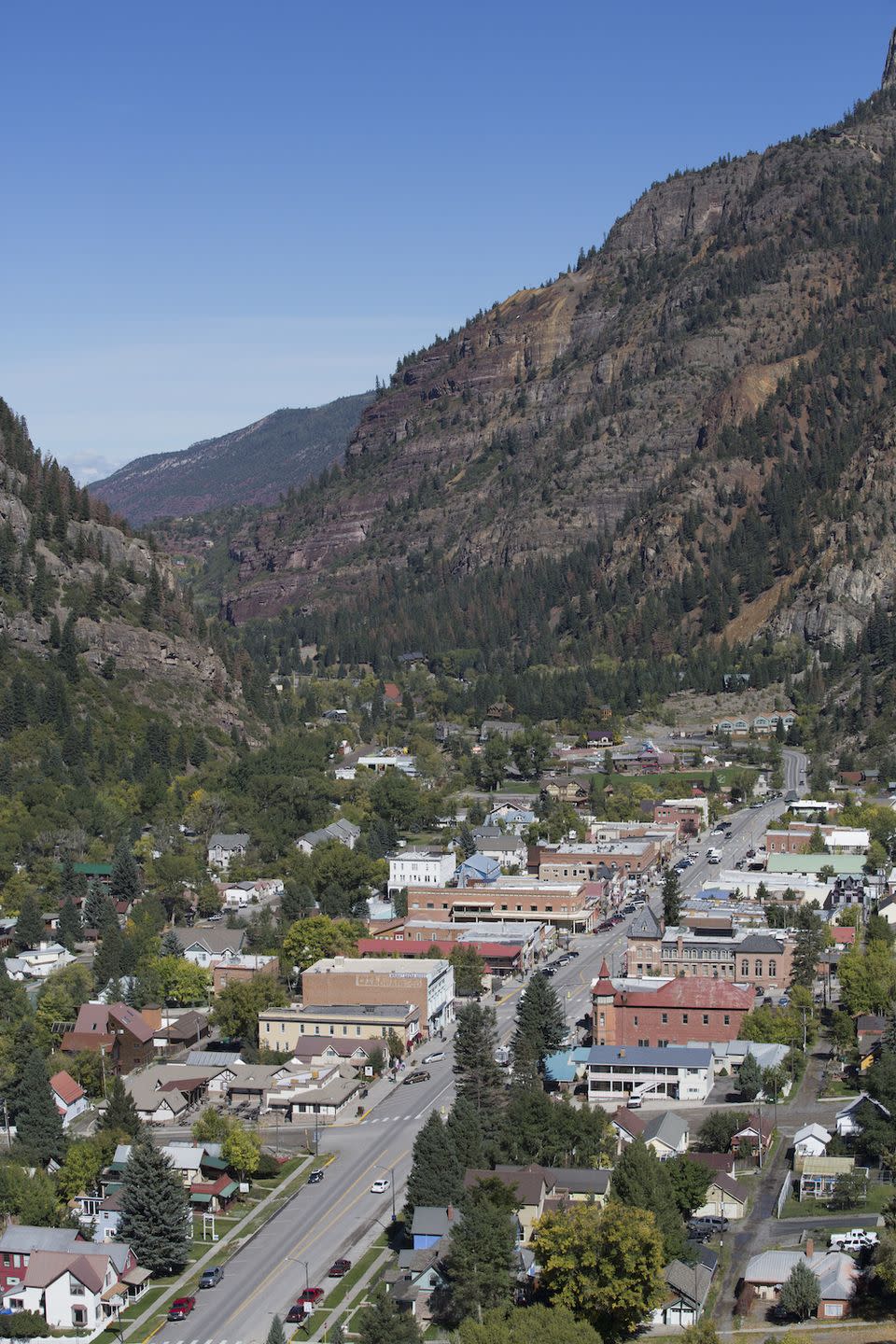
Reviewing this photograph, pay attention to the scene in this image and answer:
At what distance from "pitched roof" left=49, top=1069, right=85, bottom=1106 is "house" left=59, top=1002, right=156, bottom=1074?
4.45 m

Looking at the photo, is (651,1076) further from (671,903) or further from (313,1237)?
(671,903)

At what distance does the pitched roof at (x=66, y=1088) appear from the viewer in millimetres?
94438

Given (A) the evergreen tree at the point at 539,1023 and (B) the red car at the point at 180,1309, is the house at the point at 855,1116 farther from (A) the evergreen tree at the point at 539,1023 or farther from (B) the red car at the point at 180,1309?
(B) the red car at the point at 180,1309

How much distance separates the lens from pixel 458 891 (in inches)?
5276

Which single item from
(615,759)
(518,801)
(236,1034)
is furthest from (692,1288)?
(615,759)

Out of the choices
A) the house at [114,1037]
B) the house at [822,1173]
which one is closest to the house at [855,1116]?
the house at [822,1173]

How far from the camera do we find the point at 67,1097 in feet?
310

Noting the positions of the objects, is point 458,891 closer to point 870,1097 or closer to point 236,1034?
point 236,1034

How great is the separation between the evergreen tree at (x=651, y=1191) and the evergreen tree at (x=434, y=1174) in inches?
235

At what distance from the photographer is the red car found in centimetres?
7094

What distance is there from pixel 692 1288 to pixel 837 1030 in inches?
1276

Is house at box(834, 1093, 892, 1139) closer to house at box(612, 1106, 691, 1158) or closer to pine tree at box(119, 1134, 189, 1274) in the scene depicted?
house at box(612, 1106, 691, 1158)

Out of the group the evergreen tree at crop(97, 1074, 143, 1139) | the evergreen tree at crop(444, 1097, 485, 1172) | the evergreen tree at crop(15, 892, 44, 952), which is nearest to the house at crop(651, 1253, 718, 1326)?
the evergreen tree at crop(444, 1097, 485, 1172)

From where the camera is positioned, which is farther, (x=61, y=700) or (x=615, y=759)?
(x=615, y=759)
